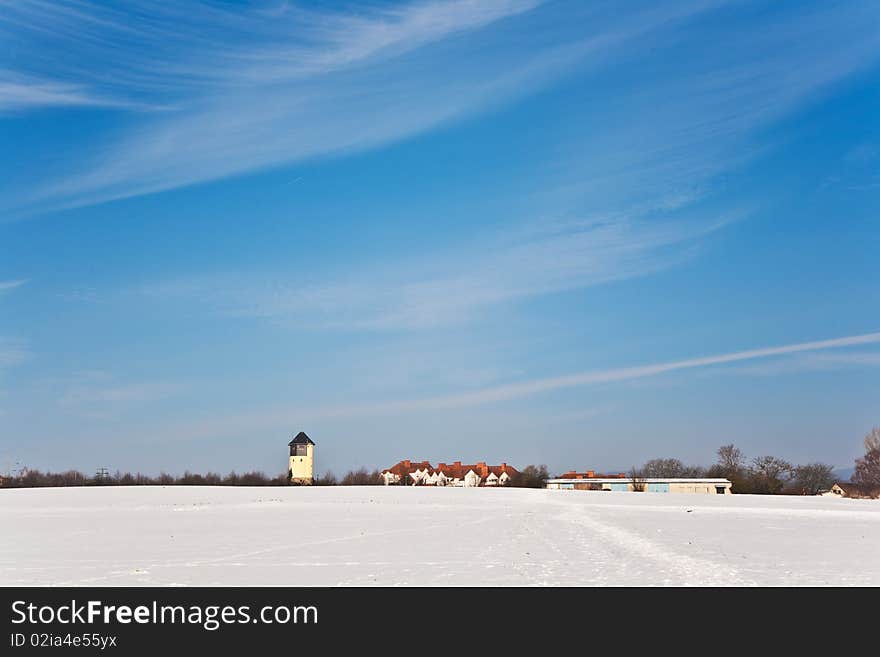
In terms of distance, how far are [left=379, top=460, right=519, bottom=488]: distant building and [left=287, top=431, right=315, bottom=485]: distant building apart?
51.5 meters

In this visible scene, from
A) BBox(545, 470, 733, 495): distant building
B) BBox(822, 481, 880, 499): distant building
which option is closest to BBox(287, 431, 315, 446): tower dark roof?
BBox(545, 470, 733, 495): distant building

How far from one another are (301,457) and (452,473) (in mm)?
70680

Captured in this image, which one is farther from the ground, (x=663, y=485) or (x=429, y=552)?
(x=429, y=552)

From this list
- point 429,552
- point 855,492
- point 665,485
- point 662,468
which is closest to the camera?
point 429,552

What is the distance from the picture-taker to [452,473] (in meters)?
158

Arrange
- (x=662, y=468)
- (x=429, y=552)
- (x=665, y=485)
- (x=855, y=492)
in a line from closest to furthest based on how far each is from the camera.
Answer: (x=429, y=552) → (x=855, y=492) → (x=665, y=485) → (x=662, y=468)

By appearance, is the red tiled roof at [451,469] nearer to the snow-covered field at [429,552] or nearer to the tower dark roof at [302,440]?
the tower dark roof at [302,440]

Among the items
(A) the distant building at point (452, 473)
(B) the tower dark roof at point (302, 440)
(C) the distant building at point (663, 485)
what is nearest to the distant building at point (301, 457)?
(B) the tower dark roof at point (302, 440)

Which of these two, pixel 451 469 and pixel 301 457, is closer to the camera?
pixel 301 457

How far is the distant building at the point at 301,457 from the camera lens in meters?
90.1

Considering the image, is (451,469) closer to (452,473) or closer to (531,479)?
(452,473)

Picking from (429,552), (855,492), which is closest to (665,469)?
(855,492)

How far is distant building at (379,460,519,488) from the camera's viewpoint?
148375 mm

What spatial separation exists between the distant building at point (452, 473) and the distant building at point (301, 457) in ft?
169
